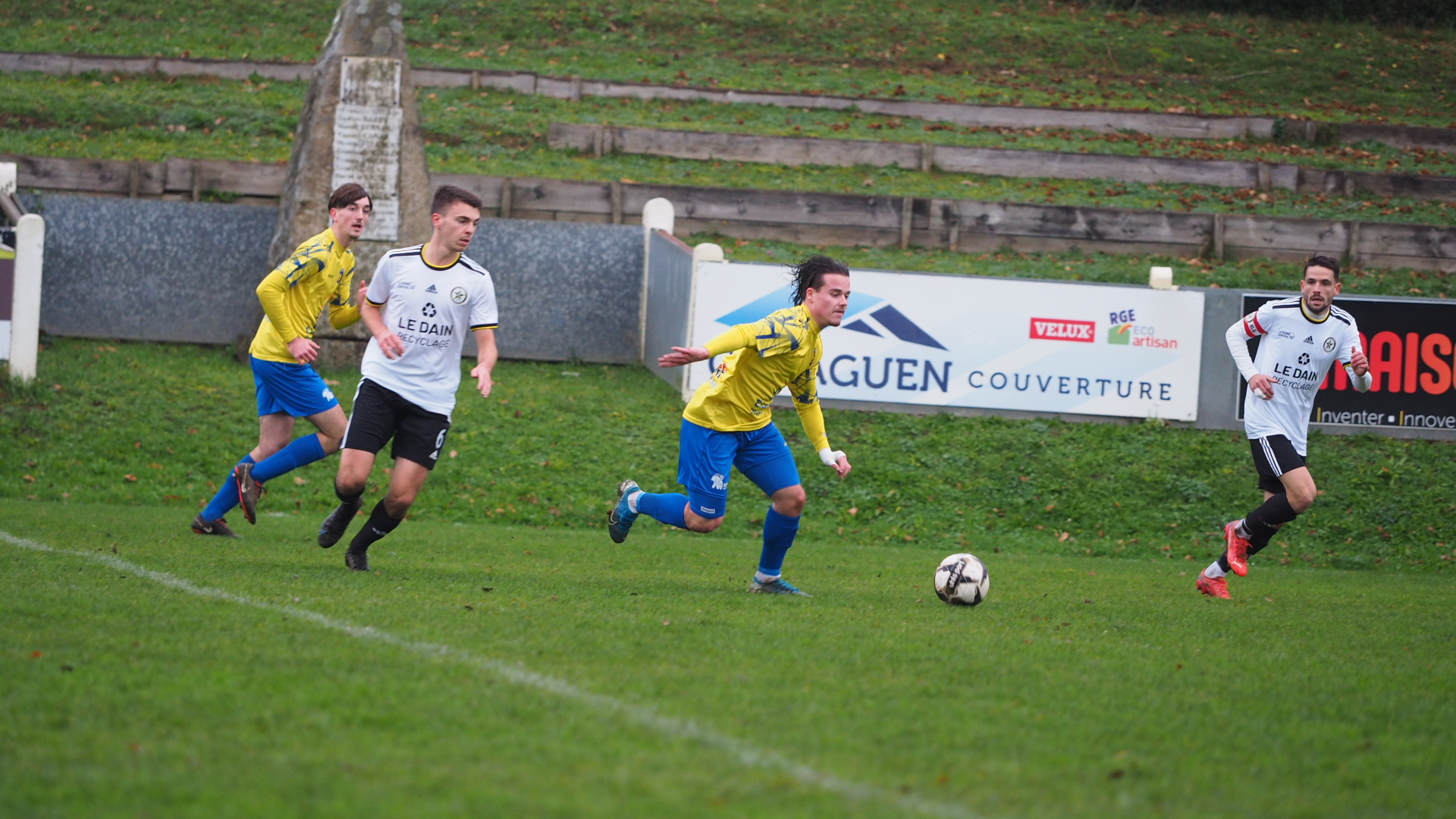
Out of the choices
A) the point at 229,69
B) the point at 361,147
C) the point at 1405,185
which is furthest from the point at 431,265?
the point at 229,69

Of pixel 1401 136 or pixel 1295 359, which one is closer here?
pixel 1295 359

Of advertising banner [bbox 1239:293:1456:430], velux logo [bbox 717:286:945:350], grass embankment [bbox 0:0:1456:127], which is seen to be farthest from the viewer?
grass embankment [bbox 0:0:1456:127]

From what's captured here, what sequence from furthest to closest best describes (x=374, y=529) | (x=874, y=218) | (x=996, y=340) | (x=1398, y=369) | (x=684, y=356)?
(x=874, y=218) < (x=996, y=340) < (x=1398, y=369) < (x=374, y=529) < (x=684, y=356)

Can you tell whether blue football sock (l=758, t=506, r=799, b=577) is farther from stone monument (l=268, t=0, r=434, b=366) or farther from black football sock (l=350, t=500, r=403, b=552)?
stone monument (l=268, t=0, r=434, b=366)

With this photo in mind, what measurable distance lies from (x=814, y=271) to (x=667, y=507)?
1.66m

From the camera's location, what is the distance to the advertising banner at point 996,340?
45.9 feet

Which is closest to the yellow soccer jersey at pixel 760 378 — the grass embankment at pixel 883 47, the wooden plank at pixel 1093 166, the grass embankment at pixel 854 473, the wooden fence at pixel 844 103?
the grass embankment at pixel 854 473

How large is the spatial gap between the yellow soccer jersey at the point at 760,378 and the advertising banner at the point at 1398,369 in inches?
327

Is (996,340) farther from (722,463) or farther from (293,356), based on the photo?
(293,356)

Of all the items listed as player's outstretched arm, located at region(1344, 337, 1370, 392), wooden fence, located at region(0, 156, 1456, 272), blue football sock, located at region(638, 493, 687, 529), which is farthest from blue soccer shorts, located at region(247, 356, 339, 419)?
wooden fence, located at region(0, 156, 1456, 272)

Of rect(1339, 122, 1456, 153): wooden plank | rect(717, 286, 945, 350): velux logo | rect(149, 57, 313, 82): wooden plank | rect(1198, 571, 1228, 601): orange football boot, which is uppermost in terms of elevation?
rect(1339, 122, 1456, 153): wooden plank

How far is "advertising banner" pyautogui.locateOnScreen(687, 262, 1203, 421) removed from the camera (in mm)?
13984

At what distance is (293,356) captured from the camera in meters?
8.07

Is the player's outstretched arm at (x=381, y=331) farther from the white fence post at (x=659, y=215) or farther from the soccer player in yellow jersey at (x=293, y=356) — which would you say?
the white fence post at (x=659, y=215)
